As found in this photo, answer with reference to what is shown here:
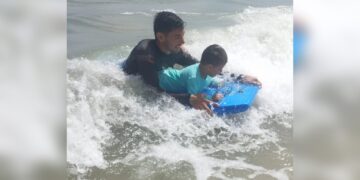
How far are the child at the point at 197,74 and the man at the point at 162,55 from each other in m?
0.02

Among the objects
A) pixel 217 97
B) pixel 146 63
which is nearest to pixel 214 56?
pixel 217 97

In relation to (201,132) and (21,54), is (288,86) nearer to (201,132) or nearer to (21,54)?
(201,132)

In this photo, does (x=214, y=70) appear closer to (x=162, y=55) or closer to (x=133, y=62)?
(x=162, y=55)

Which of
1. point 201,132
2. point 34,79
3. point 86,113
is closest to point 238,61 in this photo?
point 201,132

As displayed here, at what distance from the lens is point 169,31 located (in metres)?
2.03

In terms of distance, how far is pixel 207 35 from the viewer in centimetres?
204

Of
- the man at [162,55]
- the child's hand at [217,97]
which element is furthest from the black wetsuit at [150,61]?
the child's hand at [217,97]

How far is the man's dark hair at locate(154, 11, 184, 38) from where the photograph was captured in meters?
2.01

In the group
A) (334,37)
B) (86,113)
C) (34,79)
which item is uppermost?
(334,37)

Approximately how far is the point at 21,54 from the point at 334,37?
116cm

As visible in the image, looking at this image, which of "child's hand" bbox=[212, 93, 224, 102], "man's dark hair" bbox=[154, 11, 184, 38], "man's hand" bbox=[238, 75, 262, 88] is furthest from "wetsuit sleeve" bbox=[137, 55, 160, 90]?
"man's hand" bbox=[238, 75, 262, 88]

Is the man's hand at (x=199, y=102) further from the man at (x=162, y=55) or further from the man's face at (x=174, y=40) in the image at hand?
the man's face at (x=174, y=40)

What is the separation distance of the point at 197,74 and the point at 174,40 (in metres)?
0.16

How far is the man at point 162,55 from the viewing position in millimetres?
2020
